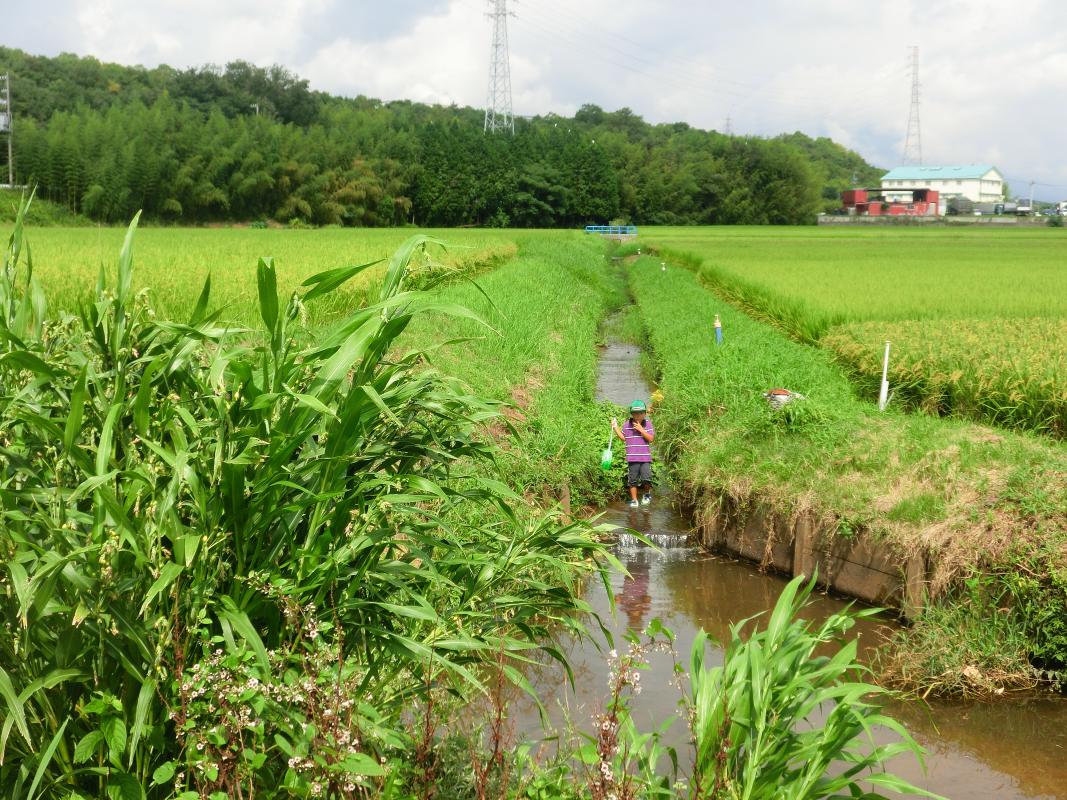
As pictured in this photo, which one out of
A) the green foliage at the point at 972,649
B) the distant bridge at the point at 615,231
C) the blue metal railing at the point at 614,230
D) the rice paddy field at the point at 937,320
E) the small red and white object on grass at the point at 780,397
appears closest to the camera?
the green foliage at the point at 972,649

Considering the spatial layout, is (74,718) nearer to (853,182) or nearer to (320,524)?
(320,524)

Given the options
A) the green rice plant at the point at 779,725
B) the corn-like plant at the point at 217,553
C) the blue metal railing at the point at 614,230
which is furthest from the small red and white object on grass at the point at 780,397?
the blue metal railing at the point at 614,230

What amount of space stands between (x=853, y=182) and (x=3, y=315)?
6235 inches

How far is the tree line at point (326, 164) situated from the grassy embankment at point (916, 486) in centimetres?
5239

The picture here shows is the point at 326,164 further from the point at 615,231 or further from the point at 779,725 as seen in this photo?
the point at 779,725

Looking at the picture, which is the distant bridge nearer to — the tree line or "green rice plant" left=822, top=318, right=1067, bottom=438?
the tree line

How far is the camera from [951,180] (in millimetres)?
152625

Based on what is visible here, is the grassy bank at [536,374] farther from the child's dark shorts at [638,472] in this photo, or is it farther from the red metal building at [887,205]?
the red metal building at [887,205]

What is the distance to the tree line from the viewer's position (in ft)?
190

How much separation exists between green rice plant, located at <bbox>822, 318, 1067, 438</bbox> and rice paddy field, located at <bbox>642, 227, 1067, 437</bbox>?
0.04ft

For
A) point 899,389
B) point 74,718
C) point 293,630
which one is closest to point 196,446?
point 293,630

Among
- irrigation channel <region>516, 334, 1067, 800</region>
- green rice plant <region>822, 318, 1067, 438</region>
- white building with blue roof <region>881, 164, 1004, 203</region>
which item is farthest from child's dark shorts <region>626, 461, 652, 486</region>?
white building with blue roof <region>881, 164, 1004, 203</region>

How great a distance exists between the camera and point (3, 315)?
2.83m

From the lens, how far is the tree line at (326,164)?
58.0 meters
